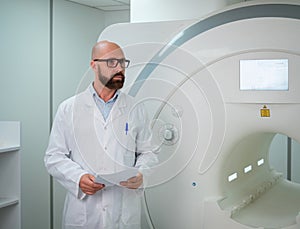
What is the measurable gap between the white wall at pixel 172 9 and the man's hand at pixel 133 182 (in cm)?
72

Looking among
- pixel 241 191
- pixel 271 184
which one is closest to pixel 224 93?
pixel 241 191

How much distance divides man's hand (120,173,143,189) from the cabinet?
71 centimetres

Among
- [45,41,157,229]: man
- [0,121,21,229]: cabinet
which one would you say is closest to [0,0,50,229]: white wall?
[0,121,21,229]: cabinet

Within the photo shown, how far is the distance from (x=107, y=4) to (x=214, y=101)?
1464 millimetres

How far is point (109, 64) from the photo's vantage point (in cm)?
191

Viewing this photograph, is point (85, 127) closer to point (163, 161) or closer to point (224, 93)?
point (163, 161)

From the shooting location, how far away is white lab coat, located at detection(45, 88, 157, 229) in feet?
6.20

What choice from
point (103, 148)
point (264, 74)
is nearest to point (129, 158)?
point (103, 148)

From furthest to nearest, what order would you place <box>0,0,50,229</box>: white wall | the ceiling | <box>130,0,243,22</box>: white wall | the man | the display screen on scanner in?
the ceiling
<box>0,0,50,229</box>: white wall
<box>130,0,243,22</box>: white wall
the man
the display screen on scanner

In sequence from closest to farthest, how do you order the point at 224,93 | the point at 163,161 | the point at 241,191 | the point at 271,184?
the point at 224,93, the point at 163,161, the point at 241,191, the point at 271,184

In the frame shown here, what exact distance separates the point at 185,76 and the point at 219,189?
468mm

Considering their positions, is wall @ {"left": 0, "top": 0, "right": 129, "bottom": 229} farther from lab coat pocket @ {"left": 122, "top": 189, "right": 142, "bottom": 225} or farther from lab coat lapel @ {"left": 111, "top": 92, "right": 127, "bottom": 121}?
lab coat pocket @ {"left": 122, "top": 189, "right": 142, "bottom": 225}

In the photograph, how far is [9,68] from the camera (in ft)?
8.49

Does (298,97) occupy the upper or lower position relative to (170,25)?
lower
